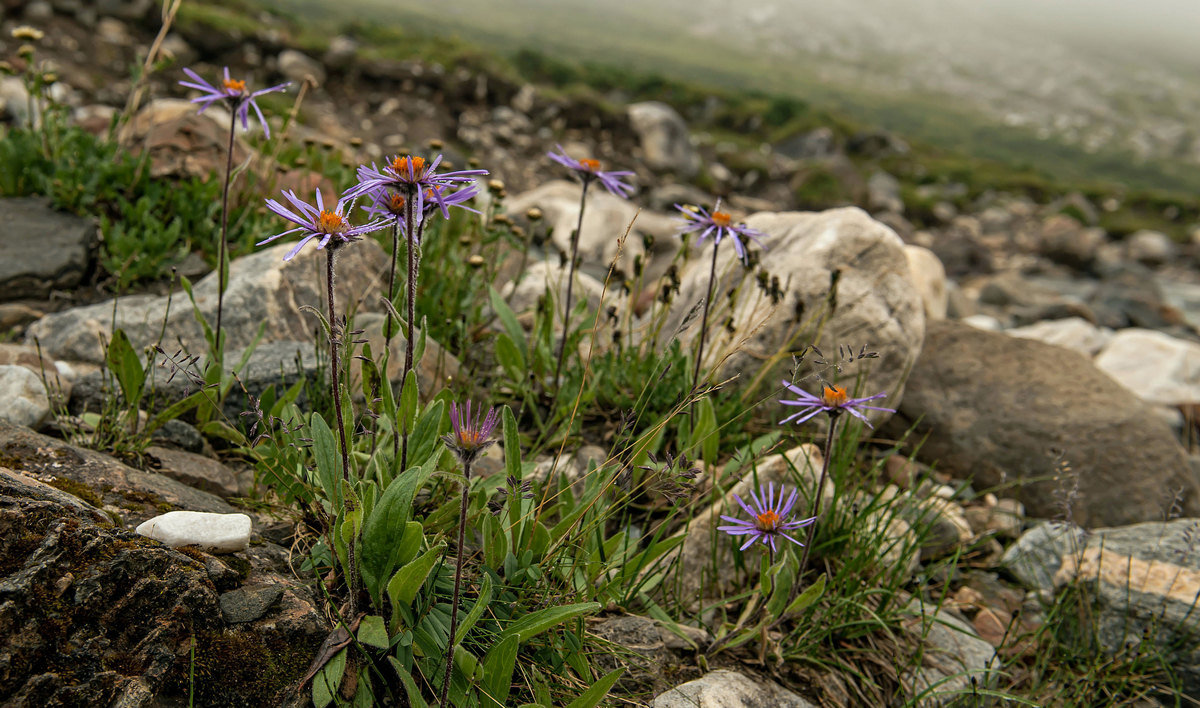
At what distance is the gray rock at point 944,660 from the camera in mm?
2250

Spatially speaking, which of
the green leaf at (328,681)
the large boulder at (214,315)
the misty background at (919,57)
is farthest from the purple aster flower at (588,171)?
the misty background at (919,57)

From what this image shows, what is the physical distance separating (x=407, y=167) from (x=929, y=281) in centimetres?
463

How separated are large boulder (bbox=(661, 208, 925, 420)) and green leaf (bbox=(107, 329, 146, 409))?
7.08ft

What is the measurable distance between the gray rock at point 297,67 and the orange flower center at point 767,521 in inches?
416

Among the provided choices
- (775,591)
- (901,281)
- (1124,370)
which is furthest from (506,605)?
(1124,370)

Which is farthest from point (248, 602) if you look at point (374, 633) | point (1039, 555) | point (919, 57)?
point (919, 57)

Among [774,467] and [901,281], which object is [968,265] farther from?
[774,467]

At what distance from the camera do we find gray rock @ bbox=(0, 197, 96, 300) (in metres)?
3.56

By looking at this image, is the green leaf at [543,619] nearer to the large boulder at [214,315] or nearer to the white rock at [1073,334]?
the large boulder at [214,315]

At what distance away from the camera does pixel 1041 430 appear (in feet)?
12.8

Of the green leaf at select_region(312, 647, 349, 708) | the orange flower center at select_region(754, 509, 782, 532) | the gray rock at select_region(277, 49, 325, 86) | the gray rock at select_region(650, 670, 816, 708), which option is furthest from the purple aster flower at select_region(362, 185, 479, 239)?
the gray rock at select_region(277, 49, 325, 86)

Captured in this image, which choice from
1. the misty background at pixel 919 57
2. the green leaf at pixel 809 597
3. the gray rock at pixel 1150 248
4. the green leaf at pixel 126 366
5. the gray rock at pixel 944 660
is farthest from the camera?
the misty background at pixel 919 57

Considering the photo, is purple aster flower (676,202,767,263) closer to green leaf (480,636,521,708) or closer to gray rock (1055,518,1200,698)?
green leaf (480,636,521,708)

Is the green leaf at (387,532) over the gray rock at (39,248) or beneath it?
over
